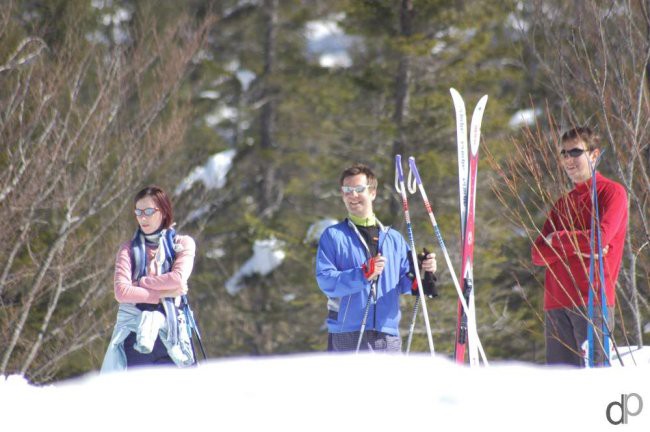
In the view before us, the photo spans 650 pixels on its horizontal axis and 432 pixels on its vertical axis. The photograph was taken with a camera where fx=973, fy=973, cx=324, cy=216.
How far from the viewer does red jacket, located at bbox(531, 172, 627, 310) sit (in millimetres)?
5293

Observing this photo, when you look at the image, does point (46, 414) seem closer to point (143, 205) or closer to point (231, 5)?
point (143, 205)

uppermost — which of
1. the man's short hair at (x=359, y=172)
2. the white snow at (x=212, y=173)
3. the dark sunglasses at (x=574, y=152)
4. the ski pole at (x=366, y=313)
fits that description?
the white snow at (x=212, y=173)

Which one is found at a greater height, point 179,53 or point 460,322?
point 179,53

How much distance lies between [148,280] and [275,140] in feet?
53.1

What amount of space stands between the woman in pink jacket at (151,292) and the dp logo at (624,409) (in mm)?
2335

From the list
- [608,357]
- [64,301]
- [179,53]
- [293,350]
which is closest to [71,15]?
[179,53]

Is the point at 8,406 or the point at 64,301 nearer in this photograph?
the point at 8,406

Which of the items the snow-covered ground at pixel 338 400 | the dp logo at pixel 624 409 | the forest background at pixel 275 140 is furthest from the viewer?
the forest background at pixel 275 140

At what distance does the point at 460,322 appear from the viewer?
5855 mm

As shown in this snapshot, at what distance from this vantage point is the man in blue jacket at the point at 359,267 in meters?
5.55

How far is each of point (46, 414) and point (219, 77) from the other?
1790 cm

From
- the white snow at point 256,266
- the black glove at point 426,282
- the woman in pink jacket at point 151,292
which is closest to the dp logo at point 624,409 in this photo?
the black glove at point 426,282

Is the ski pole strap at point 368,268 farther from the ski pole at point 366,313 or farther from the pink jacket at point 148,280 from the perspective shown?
the pink jacket at point 148,280

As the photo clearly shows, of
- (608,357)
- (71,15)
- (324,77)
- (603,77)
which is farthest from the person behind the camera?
(324,77)
